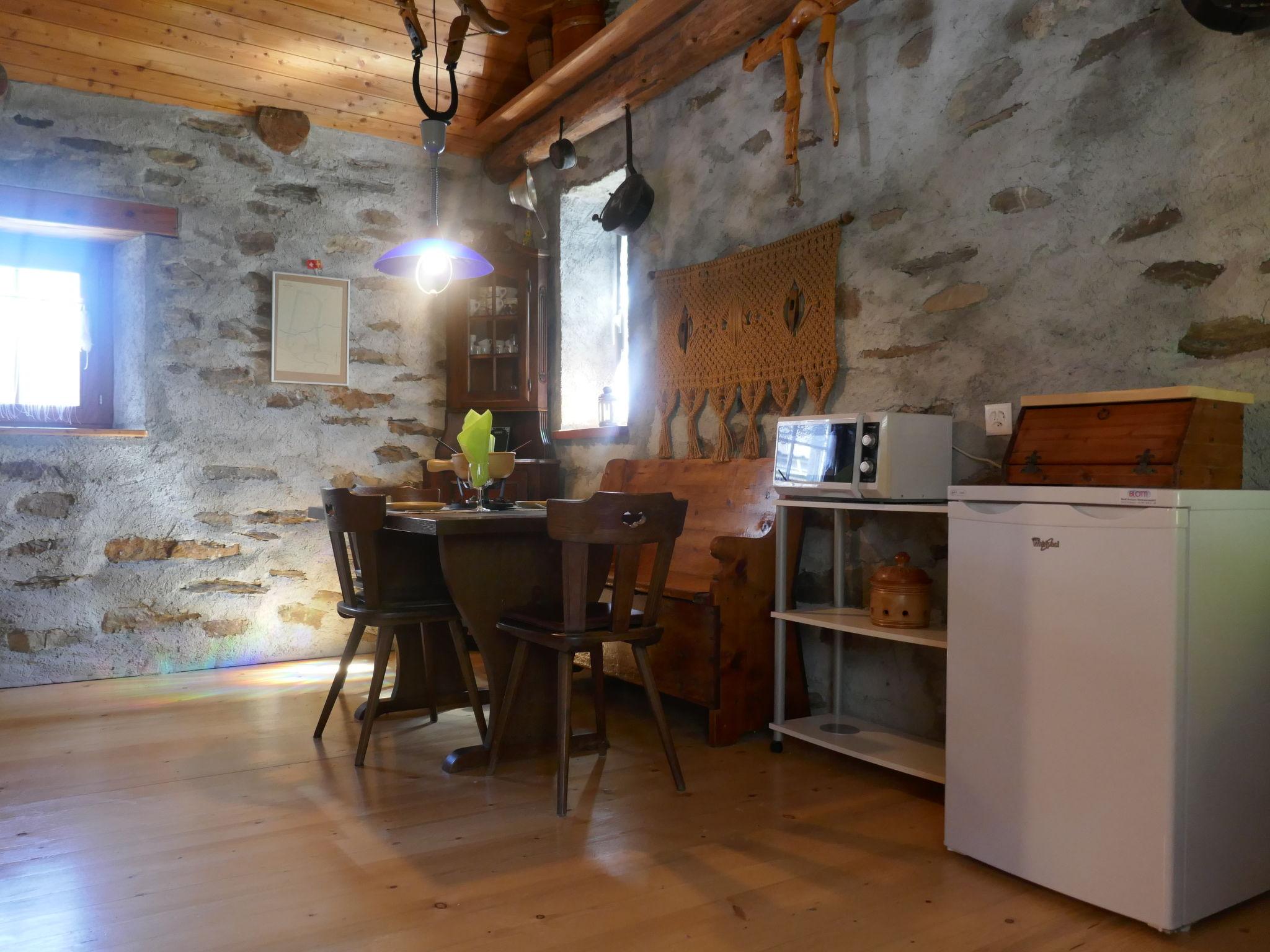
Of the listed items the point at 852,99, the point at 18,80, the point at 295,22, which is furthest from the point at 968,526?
the point at 18,80

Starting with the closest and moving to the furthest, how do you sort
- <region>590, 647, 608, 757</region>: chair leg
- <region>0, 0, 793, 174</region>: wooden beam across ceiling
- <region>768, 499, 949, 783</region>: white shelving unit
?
<region>768, 499, 949, 783</region>: white shelving unit < <region>590, 647, 608, 757</region>: chair leg < <region>0, 0, 793, 174</region>: wooden beam across ceiling

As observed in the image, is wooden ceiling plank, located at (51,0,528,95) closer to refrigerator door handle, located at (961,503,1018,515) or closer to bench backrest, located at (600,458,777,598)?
bench backrest, located at (600,458,777,598)

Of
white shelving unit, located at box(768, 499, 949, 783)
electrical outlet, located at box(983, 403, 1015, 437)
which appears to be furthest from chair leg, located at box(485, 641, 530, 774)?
electrical outlet, located at box(983, 403, 1015, 437)

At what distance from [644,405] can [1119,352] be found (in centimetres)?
228

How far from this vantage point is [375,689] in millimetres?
2912

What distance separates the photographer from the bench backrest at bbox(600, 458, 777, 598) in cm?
338

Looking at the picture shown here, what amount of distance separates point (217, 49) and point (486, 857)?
3.92 metres

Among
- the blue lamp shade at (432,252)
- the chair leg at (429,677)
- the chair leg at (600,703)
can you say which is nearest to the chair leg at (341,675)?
the chair leg at (429,677)

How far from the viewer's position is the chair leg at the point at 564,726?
2.41 m

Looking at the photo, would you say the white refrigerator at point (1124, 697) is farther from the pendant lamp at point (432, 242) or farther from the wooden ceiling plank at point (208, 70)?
the wooden ceiling plank at point (208, 70)

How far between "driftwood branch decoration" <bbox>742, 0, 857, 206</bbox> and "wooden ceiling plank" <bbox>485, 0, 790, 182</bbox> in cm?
20

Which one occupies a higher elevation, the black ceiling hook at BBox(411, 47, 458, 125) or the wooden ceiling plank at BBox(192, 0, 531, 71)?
the wooden ceiling plank at BBox(192, 0, 531, 71)

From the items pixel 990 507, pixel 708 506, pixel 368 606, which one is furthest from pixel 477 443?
pixel 990 507

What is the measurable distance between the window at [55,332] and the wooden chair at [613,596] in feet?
9.90
